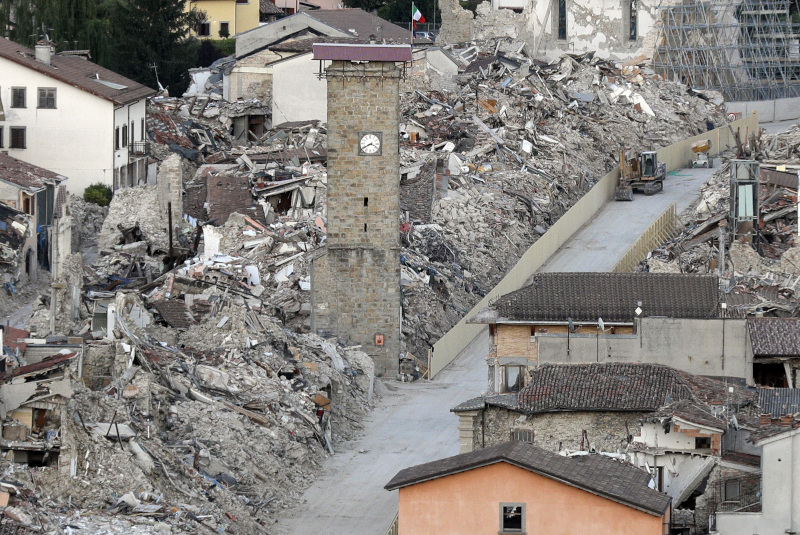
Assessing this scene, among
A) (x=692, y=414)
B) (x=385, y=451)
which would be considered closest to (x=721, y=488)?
(x=692, y=414)

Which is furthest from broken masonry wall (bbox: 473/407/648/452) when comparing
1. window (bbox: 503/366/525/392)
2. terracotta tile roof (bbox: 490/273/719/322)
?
terracotta tile roof (bbox: 490/273/719/322)

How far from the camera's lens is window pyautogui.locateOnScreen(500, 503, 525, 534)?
109 feet

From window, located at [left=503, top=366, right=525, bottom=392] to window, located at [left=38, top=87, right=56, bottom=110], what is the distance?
3251 centimetres

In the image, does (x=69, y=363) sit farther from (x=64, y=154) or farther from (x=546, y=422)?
(x=64, y=154)

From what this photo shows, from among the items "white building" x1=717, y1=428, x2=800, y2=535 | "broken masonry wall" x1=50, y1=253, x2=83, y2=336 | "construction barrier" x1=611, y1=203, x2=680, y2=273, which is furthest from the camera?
"construction barrier" x1=611, y1=203, x2=680, y2=273

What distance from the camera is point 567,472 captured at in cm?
3344

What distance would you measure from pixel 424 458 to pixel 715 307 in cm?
758

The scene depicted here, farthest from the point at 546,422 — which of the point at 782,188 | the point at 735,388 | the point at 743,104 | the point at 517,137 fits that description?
the point at 743,104

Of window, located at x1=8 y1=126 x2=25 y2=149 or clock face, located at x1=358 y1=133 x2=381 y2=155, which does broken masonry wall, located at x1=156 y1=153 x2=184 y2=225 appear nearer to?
window, located at x1=8 y1=126 x2=25 y2=149

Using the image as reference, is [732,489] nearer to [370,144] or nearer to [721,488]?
[721,488]

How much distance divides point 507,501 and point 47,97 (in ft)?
141

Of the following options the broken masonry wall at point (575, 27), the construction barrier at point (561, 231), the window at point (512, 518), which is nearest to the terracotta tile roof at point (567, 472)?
the window at point (512, 518)

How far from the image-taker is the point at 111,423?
3872cm

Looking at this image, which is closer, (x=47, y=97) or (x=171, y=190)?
(x=171, y=190)
